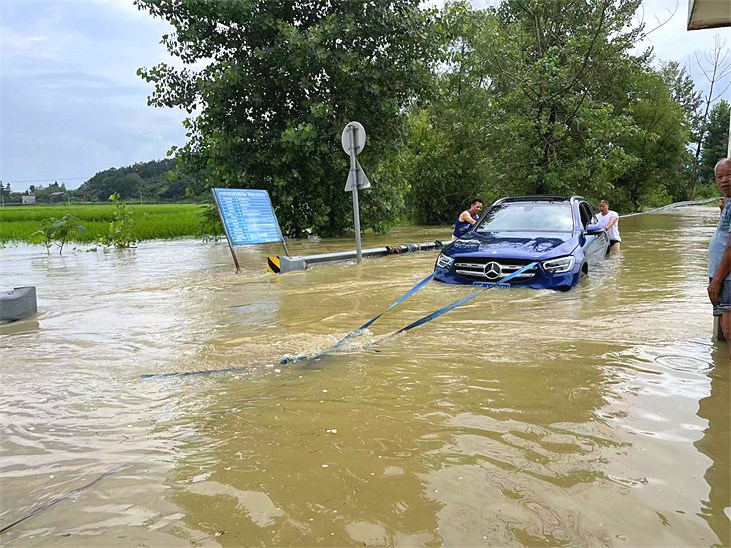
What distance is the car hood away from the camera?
7441 millimetres

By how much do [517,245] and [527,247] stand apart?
144 millimetres

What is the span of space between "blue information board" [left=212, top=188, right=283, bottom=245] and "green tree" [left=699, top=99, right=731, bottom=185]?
2285 inches

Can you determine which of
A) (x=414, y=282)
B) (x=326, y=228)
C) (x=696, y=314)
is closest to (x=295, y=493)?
(x=696, y=314)

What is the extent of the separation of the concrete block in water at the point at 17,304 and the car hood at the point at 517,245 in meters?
5.56

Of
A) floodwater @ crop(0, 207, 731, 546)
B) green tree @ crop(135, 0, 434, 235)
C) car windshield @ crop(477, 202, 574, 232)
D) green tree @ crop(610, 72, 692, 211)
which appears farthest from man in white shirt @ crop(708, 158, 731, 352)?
green tree @ crop(610, 72, 692, 211)

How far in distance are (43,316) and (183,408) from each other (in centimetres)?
447

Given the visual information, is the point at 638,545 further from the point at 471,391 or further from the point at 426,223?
the point at 426,223

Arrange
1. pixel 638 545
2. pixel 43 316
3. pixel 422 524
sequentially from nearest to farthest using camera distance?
pixel 638 545
pixel 422 524
pixel 43 316

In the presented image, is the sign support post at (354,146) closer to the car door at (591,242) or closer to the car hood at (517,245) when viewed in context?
the car hood at (517,245)

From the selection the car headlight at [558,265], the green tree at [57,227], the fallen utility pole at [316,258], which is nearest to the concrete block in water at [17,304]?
the fallen utility pole at [316,258]

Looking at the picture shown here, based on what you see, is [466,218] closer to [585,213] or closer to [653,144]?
[585,213]

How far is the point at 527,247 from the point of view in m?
7.59

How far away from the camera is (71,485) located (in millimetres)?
2656

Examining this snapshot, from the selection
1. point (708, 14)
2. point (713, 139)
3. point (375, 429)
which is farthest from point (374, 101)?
point (713, 139)
